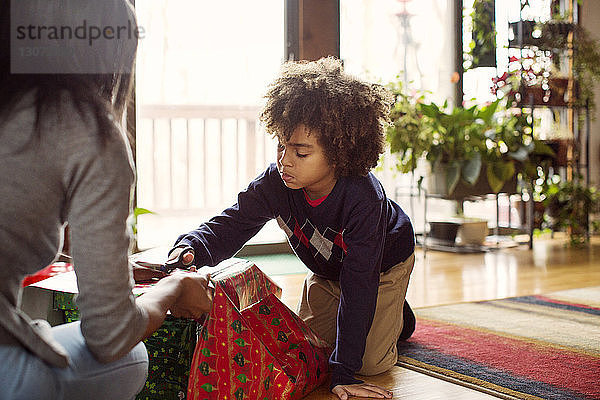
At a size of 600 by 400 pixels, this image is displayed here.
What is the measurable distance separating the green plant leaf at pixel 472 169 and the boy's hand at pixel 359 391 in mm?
2275

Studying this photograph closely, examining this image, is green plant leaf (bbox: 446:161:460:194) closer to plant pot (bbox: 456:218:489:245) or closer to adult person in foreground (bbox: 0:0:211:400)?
plant pot (bbox: 456:218:489:245)

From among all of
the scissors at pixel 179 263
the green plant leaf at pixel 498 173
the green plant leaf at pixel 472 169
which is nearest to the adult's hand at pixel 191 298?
the scissors at pixel 179 263

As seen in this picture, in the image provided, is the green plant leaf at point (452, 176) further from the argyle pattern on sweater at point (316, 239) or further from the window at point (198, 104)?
the argyle pattern on sweater at point (316, 239)

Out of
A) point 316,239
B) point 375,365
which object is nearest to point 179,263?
point 316,239

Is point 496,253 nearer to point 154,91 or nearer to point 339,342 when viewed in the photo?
point 154,91

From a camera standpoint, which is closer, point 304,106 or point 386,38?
point 304,106

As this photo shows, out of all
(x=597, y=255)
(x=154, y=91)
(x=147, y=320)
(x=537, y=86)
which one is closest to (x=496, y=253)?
(x=597, y=255)

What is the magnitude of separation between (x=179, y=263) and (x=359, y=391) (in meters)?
0.49

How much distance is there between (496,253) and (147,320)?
3.36 metres

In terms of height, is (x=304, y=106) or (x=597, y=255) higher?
(x=304, y=106)

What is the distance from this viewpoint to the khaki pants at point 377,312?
1889 millimetres

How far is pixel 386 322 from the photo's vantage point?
195 centimetres

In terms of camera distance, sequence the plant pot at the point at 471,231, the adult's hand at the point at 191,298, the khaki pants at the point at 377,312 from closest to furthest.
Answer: the adult's hand at the point at 191,298 < the khaki pants at the point at 377,312 < the plant pot at the point at 471,231

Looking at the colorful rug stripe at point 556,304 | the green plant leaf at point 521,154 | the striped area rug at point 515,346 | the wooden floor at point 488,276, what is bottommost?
the striped area rug at point 515,346
